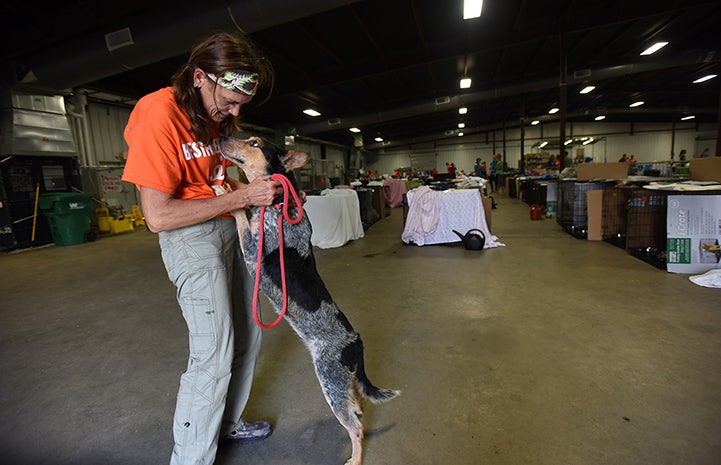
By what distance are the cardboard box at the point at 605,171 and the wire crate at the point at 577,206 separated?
1.03 feet

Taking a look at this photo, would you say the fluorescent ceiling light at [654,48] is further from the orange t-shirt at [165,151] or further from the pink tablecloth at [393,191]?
the orange t-shirt at [165,151]

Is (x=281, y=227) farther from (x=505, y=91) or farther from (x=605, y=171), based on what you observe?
(x=505, y=91)

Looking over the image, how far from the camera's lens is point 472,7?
570 cm

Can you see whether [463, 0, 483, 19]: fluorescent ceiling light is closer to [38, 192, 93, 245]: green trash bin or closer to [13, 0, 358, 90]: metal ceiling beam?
[13, 0, 358, 90]: metal ceiling beam

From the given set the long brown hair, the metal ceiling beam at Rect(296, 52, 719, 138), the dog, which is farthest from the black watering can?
the metal ceiling beam at Rect(296, 52, 719, 138)

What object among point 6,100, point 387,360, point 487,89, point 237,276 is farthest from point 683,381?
point 487,89

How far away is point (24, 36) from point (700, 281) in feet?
31.8

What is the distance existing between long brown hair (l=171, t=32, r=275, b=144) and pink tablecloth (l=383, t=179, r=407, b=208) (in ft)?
33.4

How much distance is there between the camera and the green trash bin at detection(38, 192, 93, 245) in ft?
21.9

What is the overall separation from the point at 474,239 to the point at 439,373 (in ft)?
11.1

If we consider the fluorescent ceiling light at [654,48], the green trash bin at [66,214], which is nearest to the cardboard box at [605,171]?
the fluorescent ceiling light at [654,48]

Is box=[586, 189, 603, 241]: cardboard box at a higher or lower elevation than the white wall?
lower

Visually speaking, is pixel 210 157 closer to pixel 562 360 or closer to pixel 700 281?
pixel 562 360

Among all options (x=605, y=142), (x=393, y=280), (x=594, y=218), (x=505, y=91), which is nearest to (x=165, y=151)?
(x=393, y=280)
